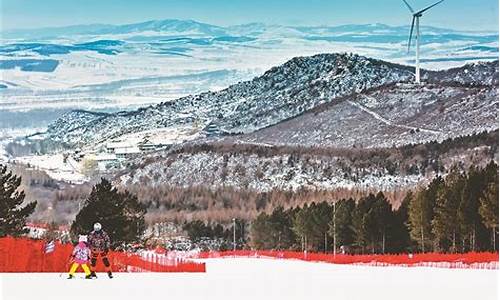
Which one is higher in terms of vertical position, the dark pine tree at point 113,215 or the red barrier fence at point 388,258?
the dark pine tree at point 113,215

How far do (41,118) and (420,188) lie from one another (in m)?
5.29

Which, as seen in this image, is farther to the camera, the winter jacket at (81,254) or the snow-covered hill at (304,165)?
the snow-covered hill at (304,165)

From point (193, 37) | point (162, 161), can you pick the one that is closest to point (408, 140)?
point (162, 161)

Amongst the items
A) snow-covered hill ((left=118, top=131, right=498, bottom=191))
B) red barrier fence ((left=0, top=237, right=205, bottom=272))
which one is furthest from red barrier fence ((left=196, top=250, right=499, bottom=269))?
red barrier fence ((left=0, top=237, right=205, bottom=272))

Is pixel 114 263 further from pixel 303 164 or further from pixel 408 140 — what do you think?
pixel 408 140

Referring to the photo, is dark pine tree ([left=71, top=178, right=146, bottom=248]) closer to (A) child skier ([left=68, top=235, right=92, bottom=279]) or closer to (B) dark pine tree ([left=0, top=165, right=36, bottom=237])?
(B) dark pine tree ([left=0, top=165, right=36, bottom=237])

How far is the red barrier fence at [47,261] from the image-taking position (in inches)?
379

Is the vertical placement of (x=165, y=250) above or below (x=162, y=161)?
below

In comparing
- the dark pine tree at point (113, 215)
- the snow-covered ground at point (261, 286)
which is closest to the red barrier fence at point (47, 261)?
the snow-covered ground at point (261, 286)

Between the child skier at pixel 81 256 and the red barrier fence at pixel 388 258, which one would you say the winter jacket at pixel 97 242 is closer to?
the child skier at pixel 81 256

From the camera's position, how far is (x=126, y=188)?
528 inches

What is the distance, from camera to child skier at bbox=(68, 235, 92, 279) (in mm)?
8680

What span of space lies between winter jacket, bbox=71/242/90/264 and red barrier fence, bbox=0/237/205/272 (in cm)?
65

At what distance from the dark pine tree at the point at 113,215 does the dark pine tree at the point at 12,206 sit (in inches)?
34.0
